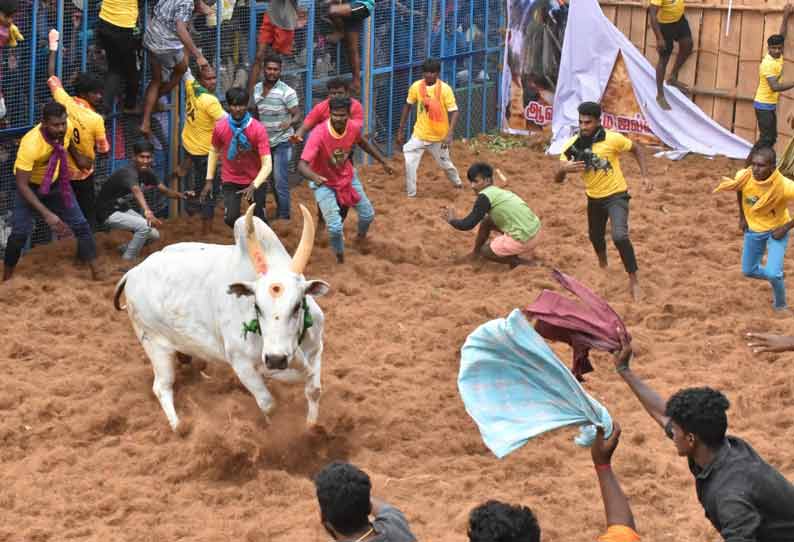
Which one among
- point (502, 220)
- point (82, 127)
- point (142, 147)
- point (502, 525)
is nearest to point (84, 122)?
point (82, 127)

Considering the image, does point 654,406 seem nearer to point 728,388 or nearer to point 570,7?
point 728,388

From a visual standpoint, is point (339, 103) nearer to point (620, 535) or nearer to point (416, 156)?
point (416, 156)

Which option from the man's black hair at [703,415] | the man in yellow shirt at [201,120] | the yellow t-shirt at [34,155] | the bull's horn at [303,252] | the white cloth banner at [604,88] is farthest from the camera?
the white cloth banner at [604,88]

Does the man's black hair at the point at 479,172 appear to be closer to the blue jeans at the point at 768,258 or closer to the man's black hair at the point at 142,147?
the blue jeans at the point at 768,258

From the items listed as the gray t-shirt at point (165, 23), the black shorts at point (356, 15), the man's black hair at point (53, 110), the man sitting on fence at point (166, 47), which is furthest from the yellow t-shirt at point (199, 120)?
the black shorts at point (356, 15)

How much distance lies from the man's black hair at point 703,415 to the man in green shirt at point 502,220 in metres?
7.06

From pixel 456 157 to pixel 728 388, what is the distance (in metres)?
7.79

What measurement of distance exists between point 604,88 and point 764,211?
6.69 m

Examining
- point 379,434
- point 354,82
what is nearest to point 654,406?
point 379,434

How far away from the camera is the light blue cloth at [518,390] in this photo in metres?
5.41

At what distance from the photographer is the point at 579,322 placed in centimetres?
565

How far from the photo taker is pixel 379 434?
8.62 meters

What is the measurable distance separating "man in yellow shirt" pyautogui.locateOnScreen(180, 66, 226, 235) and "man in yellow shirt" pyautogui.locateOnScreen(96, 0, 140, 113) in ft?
1.87

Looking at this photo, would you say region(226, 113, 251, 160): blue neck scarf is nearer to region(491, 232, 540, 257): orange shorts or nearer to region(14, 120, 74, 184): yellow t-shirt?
region(14, 120, 74, 184): yellow t-shirt
